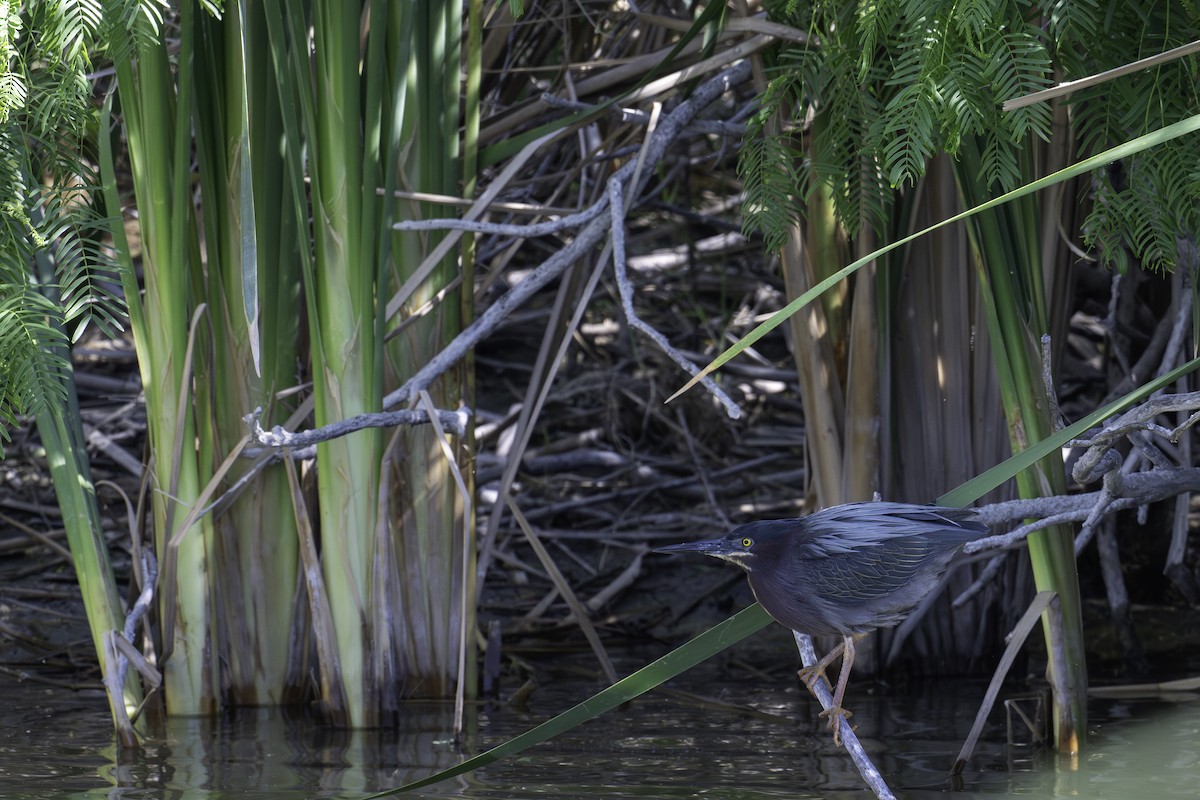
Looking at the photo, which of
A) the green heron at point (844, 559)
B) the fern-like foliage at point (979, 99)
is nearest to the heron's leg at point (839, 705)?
the green heron at point (844, 559)

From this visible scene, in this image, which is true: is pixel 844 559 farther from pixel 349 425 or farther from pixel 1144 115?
pixel 349 425

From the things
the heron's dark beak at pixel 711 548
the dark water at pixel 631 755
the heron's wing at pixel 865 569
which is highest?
the heron's dark beak at pixel 711 548

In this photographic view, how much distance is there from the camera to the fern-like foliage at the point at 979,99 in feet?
7.72

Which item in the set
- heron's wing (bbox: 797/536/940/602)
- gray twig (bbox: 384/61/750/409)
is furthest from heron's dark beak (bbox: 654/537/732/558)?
gray twig (bbox: 384/61/750/409)

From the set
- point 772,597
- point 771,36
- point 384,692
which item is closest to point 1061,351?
point 771,36

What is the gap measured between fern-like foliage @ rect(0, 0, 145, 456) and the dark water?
0.96 meters

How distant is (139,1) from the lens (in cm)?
229

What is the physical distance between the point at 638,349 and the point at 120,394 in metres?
2.34

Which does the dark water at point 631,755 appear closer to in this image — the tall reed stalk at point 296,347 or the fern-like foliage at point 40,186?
the tall reed stalk at point 296,347

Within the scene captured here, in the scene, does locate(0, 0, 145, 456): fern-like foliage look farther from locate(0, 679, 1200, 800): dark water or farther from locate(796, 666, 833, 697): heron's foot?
locate(796, 666, 833, 697): heron's foot

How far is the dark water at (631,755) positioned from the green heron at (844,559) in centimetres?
59

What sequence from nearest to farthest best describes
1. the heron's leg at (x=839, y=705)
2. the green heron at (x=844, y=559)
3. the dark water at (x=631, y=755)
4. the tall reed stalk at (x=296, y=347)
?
1. the heron's leg at (x=839, y=705)
2. the green heron at (x=844, y=559)
3. the dark water at (x=631, y=755)
4. the tall reed stalk at (x=296, y=347)

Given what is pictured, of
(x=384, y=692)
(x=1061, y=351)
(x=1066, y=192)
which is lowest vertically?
(x=384, y=692)

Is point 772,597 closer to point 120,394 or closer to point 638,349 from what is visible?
point 638,349
